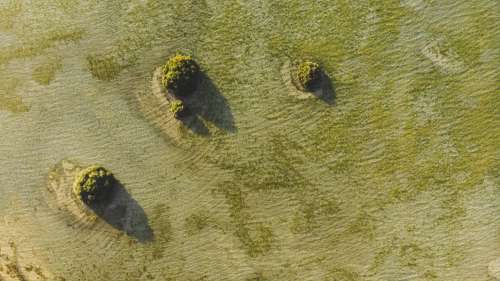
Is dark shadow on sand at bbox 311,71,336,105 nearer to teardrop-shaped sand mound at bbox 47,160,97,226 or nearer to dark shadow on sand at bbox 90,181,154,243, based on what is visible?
dark shadow on sand at bbox 90,181,154,243

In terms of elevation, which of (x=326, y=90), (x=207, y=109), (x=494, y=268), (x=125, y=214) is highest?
(x=326, y=90)

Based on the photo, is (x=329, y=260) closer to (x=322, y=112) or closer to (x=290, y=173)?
(x=290, y=173)

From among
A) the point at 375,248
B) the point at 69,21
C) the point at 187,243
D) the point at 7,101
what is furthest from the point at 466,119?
the point at 7,101

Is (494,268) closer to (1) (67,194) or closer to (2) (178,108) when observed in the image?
(2) (178,108)

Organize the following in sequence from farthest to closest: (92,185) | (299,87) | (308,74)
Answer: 1. (299,87)
2. (308,74)
3. (92,185)

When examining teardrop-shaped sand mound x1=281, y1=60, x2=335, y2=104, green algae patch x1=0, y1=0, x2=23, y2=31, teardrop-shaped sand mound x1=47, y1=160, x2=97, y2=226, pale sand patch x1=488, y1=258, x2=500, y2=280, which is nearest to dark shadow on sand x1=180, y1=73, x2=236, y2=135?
teardrop-shaped sand mound x1=281, y1=60, x2=335, y2=104

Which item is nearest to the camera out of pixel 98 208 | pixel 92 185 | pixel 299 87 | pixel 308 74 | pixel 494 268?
pixel 92 185

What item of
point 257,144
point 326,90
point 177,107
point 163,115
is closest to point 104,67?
point 163,115

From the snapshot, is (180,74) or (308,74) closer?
(180,74)
